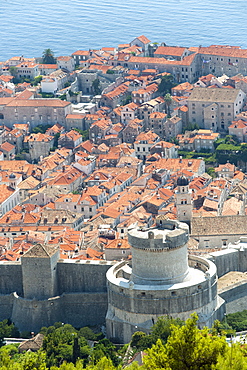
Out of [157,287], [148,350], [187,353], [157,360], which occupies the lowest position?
[157,287]

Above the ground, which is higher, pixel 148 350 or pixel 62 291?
pixel 148 350

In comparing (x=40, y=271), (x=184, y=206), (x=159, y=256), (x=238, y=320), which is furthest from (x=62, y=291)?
(x=184, y=206)

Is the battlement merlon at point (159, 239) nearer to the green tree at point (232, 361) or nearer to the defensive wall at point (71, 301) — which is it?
the defensive wall at point (71, 301)

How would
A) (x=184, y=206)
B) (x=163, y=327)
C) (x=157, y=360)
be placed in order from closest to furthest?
(x=157, y=360) < (x=163, y=327) < (x=184, y=206)

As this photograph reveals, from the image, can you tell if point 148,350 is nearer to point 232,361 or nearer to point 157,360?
point 157,360

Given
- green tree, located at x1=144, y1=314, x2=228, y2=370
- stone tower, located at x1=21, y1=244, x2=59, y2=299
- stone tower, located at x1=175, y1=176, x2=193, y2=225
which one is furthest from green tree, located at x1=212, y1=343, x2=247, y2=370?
stone tower, located at x1=175, y1=176, x2=193, y2=225

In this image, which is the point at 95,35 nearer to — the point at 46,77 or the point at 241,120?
the point at 46,77

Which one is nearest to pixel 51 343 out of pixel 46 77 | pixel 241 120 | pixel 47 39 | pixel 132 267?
pixel 132 267

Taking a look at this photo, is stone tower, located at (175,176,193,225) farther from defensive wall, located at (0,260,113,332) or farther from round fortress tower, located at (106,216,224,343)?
round fortress tower, located at (106,216,224,343)
